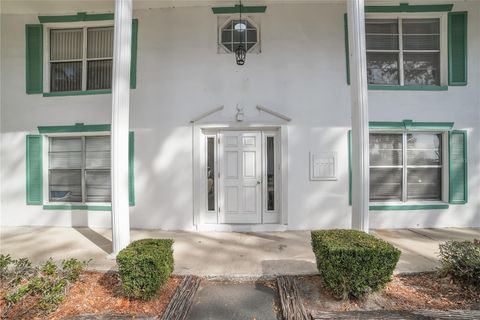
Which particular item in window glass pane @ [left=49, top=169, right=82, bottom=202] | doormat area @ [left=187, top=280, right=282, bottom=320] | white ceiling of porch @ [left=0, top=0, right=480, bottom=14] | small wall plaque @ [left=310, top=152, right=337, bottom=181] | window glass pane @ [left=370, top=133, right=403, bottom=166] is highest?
white ceiling of porch @ [left=0, top=0, right=480, bottom=14]

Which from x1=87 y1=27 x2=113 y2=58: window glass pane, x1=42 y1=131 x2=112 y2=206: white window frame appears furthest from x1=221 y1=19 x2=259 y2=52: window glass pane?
x1=42 y1=131 x2=112 y2=206: white window frame

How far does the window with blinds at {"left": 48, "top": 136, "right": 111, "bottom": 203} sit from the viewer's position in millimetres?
5781

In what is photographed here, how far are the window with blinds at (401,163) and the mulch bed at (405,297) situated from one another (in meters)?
2.64

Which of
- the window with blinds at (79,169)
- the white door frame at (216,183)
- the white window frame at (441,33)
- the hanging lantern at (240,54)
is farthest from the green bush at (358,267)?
the window with blinds at (79,169)

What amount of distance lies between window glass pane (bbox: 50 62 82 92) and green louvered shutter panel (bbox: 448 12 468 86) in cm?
868

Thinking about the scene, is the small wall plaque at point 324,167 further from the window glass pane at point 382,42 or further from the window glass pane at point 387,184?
the window glass pane at point 382,42

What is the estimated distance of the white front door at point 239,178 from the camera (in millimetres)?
5449

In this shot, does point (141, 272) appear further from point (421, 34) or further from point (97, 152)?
point (421, 34)

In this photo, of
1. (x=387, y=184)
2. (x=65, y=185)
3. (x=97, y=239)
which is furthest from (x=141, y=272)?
(x=387, y=184)

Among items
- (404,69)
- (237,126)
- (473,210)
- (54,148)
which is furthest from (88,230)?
(473,210)

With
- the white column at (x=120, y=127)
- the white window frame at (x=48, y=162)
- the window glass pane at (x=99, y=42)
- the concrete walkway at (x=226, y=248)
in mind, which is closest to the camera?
the concrete walkway at (x=226, y=248)

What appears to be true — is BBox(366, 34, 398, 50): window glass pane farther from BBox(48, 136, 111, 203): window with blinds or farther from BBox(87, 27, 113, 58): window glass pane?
BBox(48, 136, 111, 203): window with blinds

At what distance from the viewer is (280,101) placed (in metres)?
5.42

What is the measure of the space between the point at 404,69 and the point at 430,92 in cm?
77
